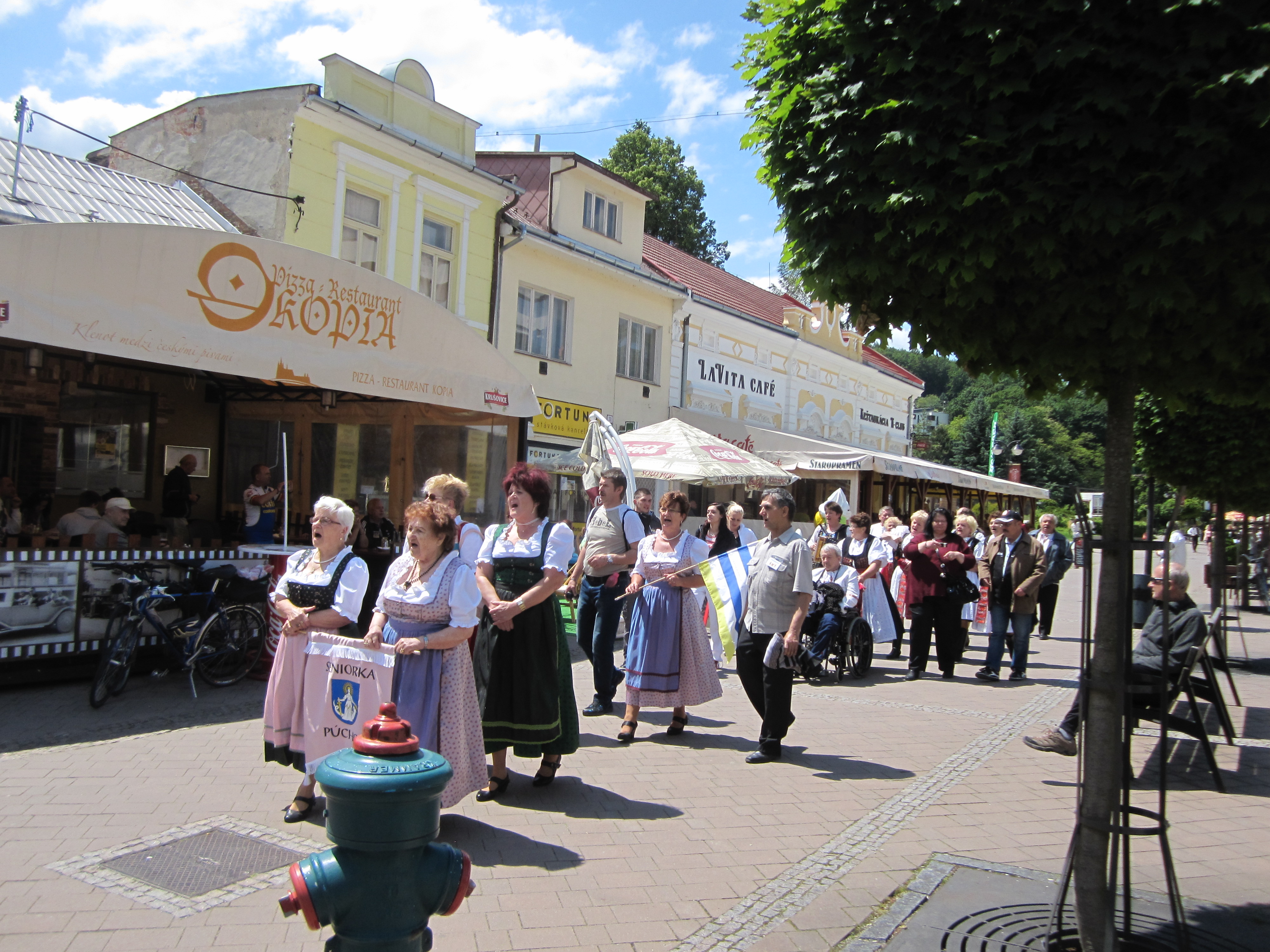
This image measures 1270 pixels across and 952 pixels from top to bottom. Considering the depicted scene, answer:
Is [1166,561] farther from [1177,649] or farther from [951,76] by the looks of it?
[1177,649]

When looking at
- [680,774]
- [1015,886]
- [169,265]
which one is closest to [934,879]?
[1015,886]

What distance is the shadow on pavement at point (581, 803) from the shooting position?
207 inches

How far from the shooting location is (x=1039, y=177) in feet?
10.3

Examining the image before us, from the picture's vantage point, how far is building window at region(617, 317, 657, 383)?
20922mm

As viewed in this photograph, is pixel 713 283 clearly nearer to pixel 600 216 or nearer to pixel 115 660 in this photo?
pixel 600 216

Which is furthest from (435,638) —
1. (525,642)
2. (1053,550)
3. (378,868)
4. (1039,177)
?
(1053,550)

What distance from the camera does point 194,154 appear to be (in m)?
15.2

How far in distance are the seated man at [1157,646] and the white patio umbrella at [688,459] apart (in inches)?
240

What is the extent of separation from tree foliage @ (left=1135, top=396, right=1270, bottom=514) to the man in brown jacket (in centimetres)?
237

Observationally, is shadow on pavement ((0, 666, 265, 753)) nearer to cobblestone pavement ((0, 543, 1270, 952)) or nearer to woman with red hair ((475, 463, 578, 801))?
cobblestone pavement ((0, 543, 1270, 952))

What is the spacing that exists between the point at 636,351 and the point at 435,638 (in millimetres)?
17131

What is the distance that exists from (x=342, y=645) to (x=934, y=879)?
301 centimetres

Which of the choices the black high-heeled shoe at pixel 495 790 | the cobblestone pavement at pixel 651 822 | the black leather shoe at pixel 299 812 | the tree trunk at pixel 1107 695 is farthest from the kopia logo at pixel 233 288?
the tree trunk at pixel 1107 695

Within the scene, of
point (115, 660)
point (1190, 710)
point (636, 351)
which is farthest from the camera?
point (636, 351)
